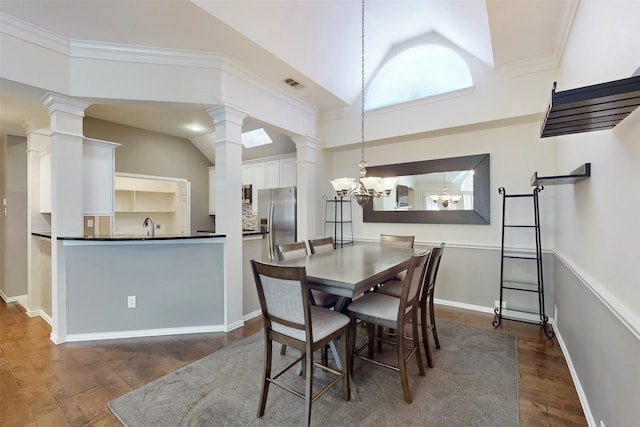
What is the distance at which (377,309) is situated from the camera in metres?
2.21

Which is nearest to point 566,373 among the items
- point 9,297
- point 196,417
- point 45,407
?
point 196,417

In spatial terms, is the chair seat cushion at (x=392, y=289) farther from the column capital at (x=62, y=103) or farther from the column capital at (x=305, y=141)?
the column capital at (x=62, y=103)

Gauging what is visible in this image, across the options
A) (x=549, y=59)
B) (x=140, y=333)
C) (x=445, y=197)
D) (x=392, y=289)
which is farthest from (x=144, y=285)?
(x=549, y=59)

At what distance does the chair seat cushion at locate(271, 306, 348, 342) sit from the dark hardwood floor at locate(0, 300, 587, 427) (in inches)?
46.0

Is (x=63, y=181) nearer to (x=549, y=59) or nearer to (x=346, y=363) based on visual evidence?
(x=346, y=363)

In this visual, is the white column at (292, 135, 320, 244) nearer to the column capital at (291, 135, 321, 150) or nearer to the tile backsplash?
the column capital at (291, 135, 321, 150)

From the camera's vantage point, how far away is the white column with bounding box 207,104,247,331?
10.7ft

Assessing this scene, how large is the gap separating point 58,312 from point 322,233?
3.39 meters

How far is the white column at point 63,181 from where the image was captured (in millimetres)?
2852

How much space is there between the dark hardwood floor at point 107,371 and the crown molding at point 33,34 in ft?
9.14

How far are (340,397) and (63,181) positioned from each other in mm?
3191

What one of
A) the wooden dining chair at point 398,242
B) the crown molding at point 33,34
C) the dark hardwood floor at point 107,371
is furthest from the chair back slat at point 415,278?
the crown molding at point 33,34

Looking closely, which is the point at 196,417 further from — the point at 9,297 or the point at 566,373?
the point at 9,297

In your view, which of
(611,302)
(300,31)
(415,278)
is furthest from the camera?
(300,31)
